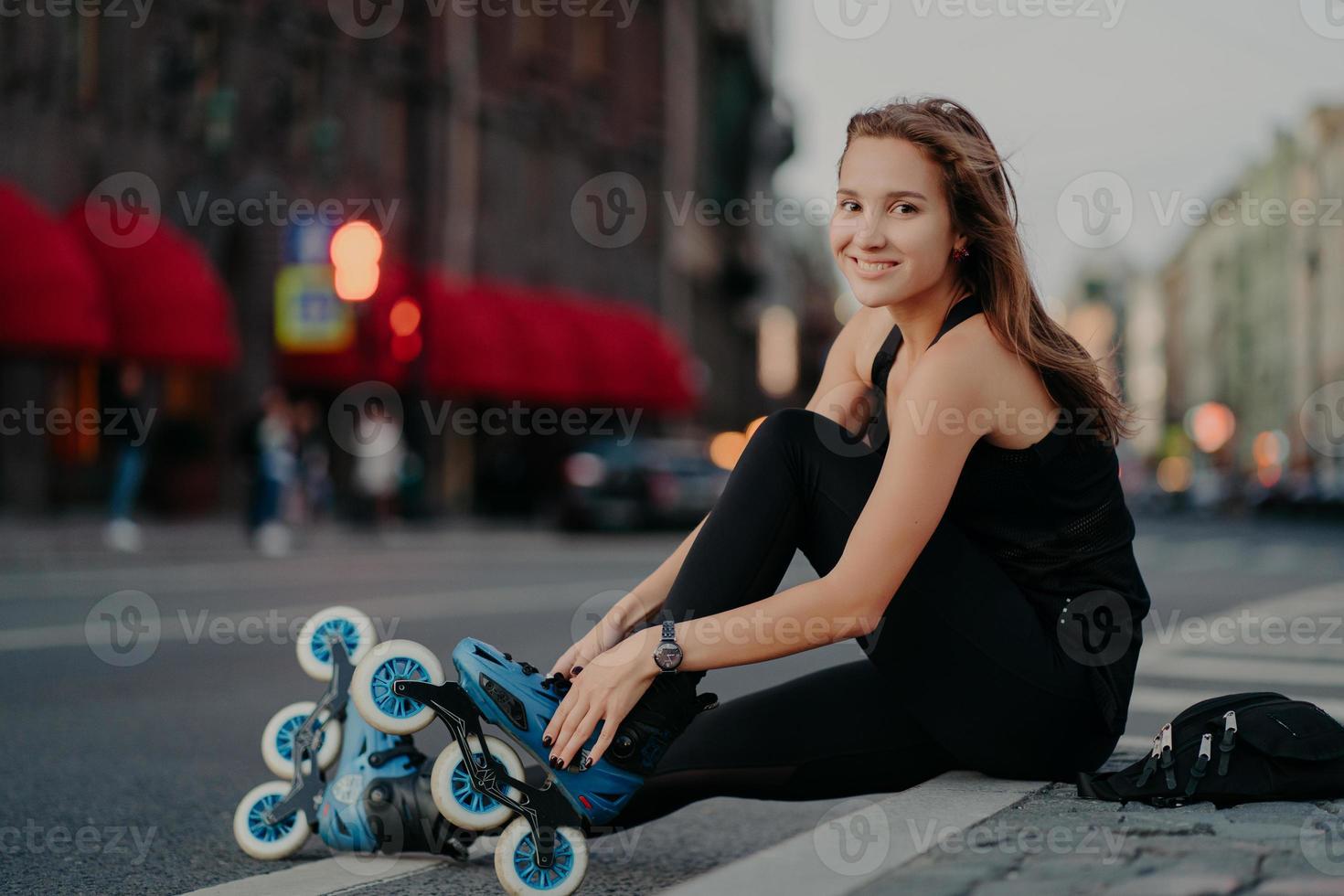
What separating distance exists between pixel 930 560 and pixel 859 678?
1.03 ft

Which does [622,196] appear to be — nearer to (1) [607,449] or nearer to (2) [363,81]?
(2) [363,81]

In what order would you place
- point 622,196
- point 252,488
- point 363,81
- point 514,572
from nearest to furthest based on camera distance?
point 514,572
point 252,488
point 363,81
point 622,196

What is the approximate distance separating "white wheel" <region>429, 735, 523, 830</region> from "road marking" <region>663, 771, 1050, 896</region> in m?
0.53

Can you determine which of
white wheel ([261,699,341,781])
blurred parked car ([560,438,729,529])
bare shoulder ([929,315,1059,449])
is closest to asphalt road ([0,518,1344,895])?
white wheel ([261,699,341,781])

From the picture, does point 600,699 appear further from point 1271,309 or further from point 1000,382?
point 1271,309

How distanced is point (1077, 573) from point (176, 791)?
278cm

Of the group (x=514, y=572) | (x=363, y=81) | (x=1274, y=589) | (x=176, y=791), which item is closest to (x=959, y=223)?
(x=176, y=791)

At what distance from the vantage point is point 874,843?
272 cm

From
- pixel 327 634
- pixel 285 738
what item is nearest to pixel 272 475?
pixel 285 738

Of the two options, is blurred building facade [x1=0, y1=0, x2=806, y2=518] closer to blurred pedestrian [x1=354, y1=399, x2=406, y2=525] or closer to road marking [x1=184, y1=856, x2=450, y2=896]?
blurred pedestrian [x1=354, y1=399, x2=406, y2=525]

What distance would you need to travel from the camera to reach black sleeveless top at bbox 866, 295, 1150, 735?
3.06 m

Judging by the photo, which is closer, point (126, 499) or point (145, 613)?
point (145, 613)

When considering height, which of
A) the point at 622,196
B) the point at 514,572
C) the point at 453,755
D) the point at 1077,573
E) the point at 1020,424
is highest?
the point at 622,196

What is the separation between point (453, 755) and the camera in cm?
312
